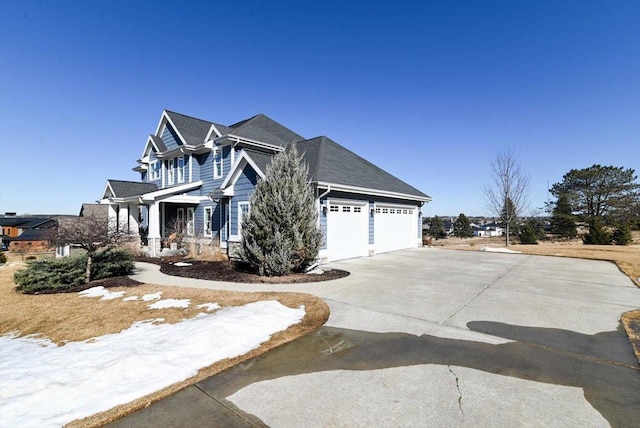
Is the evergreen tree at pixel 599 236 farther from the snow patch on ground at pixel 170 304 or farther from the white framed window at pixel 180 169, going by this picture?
the white framed window at pixel 180 169

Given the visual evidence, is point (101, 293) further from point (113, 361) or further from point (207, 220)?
point (207, 220)

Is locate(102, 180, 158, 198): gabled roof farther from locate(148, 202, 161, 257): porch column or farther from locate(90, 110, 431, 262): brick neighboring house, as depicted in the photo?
locate(148, 202, 161, 257): porch column

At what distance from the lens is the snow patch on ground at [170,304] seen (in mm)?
6250

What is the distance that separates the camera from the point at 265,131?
17.9 m

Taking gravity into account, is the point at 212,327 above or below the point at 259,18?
below

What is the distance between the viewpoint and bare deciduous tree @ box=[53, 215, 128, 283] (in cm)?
848

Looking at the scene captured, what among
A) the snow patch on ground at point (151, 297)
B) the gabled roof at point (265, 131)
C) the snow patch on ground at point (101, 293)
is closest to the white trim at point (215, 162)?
the gabled roof at point (265, 131)

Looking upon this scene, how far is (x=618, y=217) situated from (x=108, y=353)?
149 ft

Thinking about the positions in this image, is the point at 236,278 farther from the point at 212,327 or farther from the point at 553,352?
the point at 553,352

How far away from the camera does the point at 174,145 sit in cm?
1917

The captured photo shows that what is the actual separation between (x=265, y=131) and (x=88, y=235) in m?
11.7

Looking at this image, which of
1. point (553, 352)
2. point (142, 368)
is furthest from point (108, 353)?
point (553, 352)

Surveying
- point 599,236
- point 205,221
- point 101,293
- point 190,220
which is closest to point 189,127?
point 190,220

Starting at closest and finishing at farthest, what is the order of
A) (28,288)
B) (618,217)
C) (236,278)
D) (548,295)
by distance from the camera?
(548,295)
(28,288)
(236,278)
(618,217)
